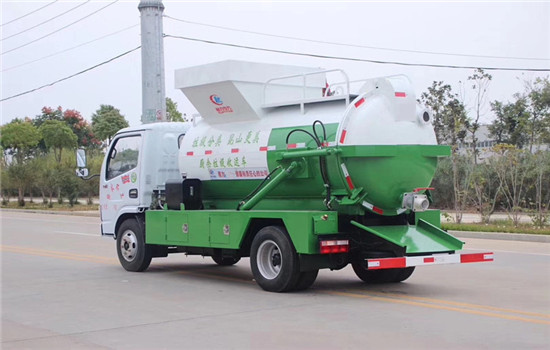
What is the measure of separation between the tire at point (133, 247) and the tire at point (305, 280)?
387 cm

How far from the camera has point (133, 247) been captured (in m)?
14.0

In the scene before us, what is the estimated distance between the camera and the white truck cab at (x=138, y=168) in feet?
46.5

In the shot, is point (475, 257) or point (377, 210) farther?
point (377, 210)

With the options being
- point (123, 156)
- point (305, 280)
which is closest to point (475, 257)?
point (305, 280)

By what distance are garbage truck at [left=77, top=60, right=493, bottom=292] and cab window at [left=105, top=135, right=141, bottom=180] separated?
7.8 inches

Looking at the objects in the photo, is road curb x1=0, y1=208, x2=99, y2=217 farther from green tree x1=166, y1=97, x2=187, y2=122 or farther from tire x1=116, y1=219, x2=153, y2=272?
tire x1=116, y1=219, x2=153, y2=272

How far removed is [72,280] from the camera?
A: 12805 millimetres

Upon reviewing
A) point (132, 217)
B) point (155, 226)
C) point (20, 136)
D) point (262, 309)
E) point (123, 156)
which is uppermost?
point (20, 136)

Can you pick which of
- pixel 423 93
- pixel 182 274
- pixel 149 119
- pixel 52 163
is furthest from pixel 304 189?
pixel 52 163

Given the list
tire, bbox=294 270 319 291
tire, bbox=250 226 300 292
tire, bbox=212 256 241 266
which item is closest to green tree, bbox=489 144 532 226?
tire, bbox=212 256 241 266

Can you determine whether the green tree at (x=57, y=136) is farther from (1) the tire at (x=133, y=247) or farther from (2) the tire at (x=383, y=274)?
(2) the tire at (x=383, y=274)

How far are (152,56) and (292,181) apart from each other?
13477mm

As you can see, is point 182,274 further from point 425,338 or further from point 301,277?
point 425,338

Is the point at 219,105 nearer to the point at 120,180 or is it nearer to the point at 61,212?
the point at 120,180
